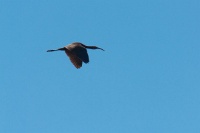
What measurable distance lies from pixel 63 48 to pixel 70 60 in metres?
1.87

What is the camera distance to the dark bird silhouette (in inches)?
1170

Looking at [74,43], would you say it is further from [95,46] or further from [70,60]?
[95,46]

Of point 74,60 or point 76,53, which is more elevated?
point 74,60

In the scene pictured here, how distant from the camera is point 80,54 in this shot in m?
29.9

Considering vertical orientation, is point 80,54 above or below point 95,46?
below

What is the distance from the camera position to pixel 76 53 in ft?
99.3

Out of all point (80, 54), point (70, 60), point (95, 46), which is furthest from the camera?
point (95, 46)

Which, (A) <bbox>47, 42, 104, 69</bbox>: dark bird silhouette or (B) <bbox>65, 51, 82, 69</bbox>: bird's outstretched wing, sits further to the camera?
(B) <bbox>65, 51, 82, 69</bbox>: bird's outstretched wing

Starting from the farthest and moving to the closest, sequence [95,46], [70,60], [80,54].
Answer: [95,46], [70,60], [80,54]

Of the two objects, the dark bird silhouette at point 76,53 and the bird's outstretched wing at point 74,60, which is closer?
the dark bird silhouette at point 76,53

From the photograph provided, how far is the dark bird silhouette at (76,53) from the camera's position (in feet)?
97.5

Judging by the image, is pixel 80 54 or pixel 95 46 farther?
pixel 95 46

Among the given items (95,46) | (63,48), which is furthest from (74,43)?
(95,46)

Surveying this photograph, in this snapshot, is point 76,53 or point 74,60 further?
point 74,60
